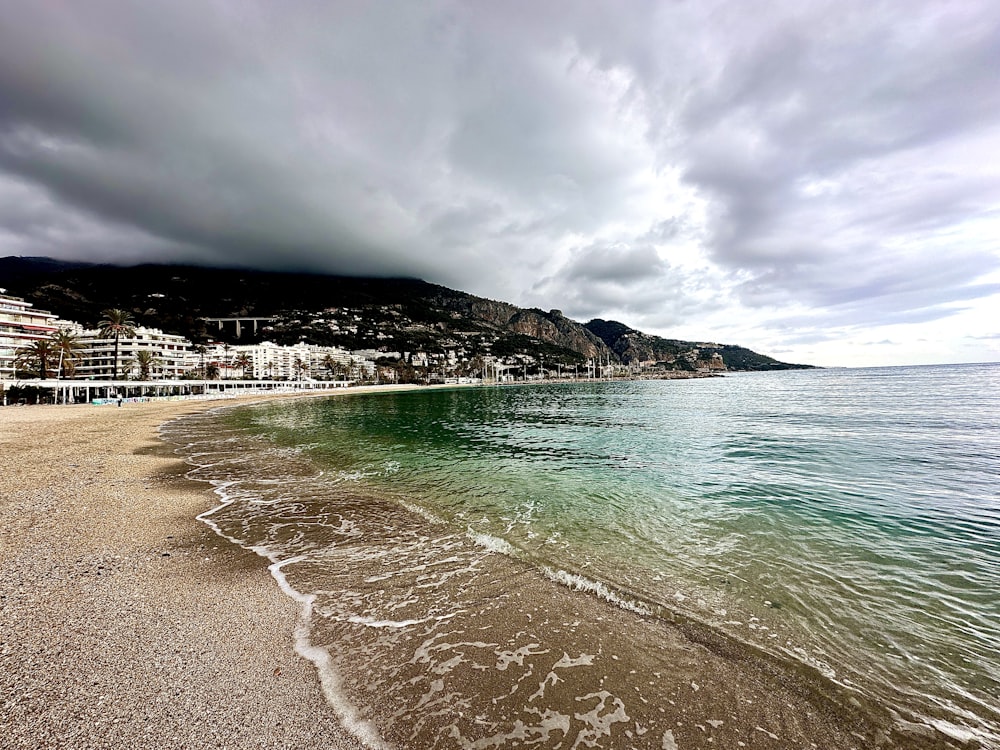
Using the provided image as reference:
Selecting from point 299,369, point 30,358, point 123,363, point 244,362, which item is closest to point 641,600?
point 30,358

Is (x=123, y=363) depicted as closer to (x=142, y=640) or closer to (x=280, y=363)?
(x=280, y=363)

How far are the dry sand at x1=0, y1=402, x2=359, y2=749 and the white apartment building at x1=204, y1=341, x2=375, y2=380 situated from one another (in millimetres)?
136376

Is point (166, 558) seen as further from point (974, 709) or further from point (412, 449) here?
point (412, 449)

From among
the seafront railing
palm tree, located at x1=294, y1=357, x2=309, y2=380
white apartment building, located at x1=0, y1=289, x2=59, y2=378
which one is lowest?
the seafront railing

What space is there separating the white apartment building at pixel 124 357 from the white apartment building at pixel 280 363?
1565 centimetres

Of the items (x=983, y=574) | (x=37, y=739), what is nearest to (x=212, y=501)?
(x=37, y=739)

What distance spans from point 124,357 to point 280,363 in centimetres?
6832

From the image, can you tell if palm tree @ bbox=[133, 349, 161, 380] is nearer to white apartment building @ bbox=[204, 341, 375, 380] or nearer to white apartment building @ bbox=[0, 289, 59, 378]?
white apartment building @ bbox=[0, 289, 59, 378]

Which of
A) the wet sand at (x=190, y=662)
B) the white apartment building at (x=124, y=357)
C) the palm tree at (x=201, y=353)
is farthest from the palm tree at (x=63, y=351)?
the wet sand at (x=190, y=662)

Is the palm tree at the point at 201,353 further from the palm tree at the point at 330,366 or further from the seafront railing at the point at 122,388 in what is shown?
the palm tree at the point at 330,366

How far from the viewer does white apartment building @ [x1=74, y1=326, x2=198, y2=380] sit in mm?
93312

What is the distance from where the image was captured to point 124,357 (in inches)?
3752

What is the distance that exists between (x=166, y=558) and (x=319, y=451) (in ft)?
41.2

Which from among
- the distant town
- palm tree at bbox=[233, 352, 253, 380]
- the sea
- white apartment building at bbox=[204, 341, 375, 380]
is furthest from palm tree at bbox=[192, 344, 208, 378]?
the sea
